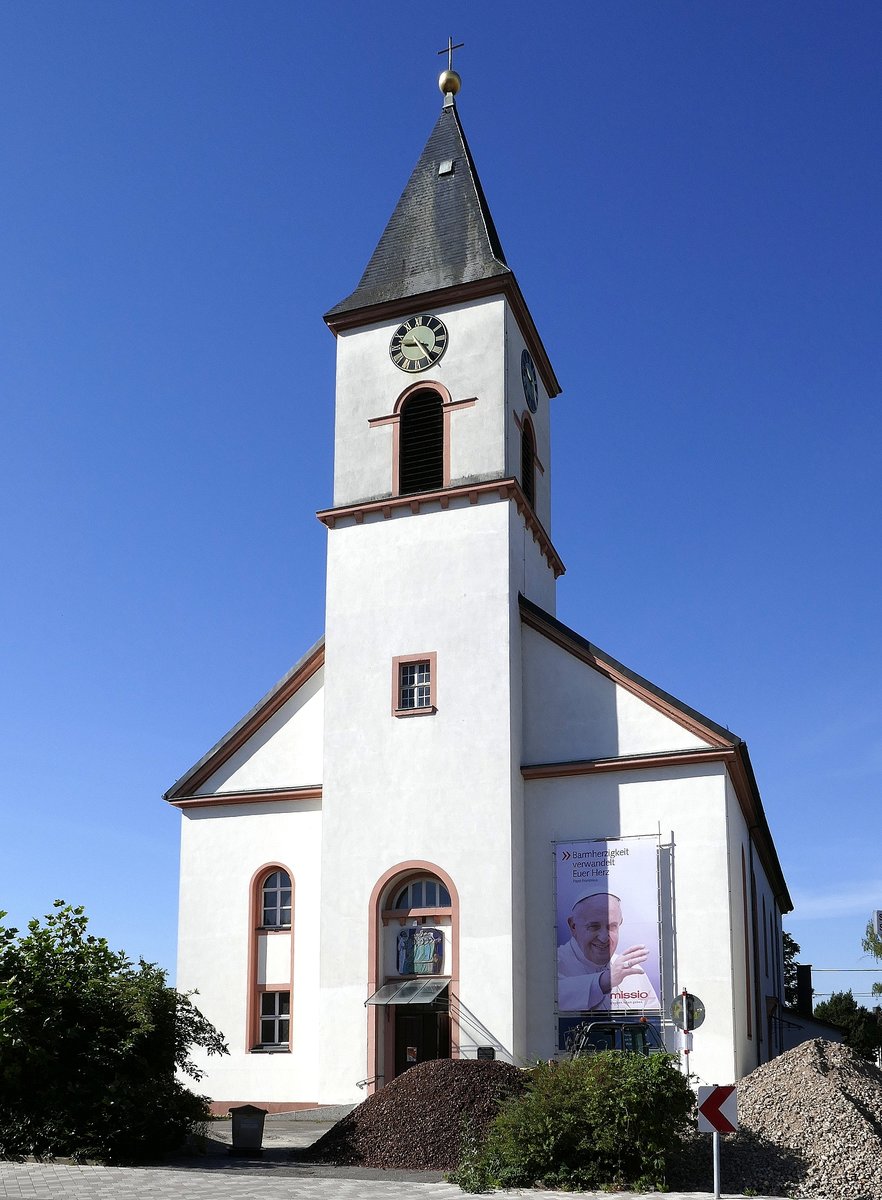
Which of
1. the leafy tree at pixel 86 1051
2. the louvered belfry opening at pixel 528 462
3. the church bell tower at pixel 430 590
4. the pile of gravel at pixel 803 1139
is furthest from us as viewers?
the louvered belfry opening at pixel 528 462

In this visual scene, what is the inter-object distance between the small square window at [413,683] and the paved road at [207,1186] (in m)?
11.1

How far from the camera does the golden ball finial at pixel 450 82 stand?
33.1m

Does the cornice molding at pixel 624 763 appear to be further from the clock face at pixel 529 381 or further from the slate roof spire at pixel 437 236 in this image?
the slate roof spire at pixel 437 236

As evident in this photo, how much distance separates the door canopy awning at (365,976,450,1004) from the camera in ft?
78.7

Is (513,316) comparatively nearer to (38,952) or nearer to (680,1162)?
(38,952)

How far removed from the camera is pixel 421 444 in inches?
1109

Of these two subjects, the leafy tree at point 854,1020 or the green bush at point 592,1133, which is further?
the leafy tree at point 854,1020

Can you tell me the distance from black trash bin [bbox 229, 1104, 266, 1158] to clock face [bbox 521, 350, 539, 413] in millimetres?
17312

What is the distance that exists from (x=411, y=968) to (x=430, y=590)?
7611 millimetres

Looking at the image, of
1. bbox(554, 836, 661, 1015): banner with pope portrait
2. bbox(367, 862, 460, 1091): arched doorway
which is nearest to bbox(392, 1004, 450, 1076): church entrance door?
bbox(367, 862, 460, 1091): arched doorway

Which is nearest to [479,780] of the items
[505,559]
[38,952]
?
[505,559]

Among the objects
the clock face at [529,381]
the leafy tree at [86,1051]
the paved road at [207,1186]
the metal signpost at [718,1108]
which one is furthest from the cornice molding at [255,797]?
the metal signpost at [718,1108]

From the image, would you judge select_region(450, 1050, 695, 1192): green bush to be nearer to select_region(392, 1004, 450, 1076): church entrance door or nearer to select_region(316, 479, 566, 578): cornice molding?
select_region(392, 1004, 450, 1076): church entrance door

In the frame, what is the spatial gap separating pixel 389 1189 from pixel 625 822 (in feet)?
35.9
